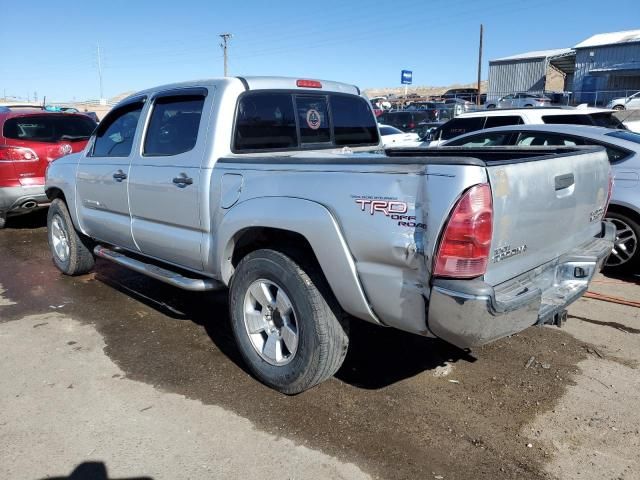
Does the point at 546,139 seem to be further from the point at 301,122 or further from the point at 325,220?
the point at 325,220

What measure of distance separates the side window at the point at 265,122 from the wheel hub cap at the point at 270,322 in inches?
41.1

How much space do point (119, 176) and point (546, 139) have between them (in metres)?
4.71

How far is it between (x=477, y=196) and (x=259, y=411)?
1.84m

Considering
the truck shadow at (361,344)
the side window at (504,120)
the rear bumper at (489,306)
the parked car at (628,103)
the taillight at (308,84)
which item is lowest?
the truck shadow at (361,344)

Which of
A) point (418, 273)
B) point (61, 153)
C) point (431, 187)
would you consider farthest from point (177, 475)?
point (61, 153)

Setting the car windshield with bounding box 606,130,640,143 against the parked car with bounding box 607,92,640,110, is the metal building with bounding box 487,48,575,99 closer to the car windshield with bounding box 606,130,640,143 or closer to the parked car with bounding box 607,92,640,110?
the parked car with bounding box 607,92,640,110

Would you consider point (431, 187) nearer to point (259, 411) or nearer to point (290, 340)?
point (290, 340)

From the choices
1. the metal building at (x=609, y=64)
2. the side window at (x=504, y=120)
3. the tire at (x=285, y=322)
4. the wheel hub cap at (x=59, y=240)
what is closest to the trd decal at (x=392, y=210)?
the tire at (x=285, y=322)

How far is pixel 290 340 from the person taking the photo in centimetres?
329

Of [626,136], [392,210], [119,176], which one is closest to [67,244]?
[119,176]

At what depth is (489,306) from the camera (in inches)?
96.3

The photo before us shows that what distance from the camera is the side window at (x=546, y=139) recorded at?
5988 millimetres

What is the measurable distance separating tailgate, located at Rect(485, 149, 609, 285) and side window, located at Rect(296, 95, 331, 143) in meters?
1.91

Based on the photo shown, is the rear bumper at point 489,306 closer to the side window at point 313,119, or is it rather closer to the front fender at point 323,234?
the front fender at point 323,234
